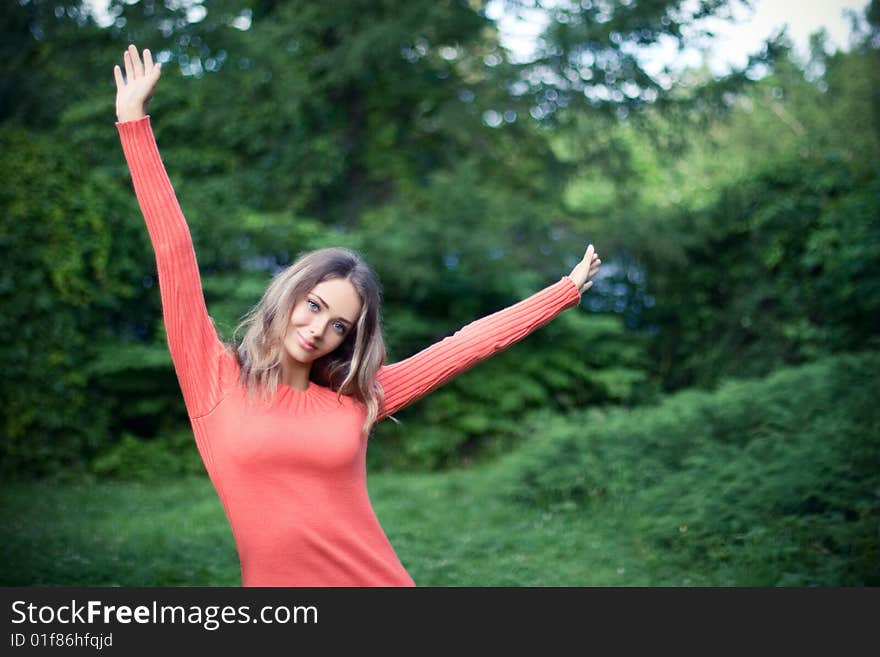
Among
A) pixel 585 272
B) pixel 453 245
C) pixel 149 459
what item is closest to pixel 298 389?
pixel 585 272

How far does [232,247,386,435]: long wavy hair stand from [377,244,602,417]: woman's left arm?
0.08m

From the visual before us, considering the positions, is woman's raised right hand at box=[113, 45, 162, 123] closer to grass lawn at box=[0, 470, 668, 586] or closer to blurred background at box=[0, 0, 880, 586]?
grass lawn at box=[0, 470, 668, 586]

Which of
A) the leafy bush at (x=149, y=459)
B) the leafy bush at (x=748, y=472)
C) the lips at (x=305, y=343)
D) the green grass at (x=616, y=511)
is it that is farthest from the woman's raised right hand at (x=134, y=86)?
the leafy bush at (x=149, y=459)

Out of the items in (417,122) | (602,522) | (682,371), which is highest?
(417,122)

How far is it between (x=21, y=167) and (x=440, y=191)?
391 centimetres

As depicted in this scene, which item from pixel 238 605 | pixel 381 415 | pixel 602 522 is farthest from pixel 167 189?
pixel 602 522

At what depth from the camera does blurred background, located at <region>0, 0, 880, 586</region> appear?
730 centimetres

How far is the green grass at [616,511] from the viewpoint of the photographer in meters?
5.02

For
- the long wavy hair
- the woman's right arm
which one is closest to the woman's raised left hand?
the long wavy hair

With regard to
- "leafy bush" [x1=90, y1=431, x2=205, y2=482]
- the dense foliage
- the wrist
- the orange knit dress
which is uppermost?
the dense foliage

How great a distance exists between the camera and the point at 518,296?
10180 millimetres

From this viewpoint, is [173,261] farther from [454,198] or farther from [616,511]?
[454,198]

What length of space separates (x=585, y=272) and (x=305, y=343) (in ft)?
2.77

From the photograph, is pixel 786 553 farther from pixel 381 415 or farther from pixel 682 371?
pixel 682 371
